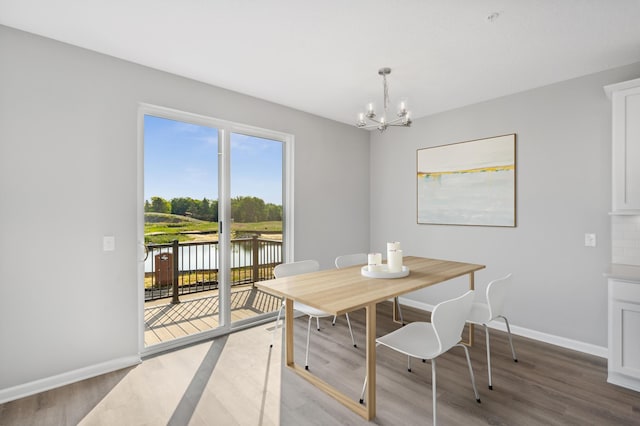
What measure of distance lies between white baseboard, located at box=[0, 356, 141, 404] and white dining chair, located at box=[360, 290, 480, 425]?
2.04 m

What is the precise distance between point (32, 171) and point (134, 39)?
124 centimetres

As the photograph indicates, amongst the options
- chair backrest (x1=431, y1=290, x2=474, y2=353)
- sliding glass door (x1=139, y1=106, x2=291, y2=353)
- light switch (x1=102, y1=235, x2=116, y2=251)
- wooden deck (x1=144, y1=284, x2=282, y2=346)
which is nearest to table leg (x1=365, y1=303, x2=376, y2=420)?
chair backrest (x1=431, y1=290, x2=474, y2=353)

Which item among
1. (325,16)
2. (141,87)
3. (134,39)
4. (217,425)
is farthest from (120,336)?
(325,16)

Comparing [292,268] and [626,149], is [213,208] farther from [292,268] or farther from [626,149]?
[626,149]

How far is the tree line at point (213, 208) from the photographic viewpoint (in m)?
3.02

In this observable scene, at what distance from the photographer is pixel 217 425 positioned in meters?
1.95

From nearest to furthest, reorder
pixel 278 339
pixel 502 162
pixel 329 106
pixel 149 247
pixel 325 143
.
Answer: pixel 149 247 < pixel 278 339 < pixel 502 162 < pixel 329 106 < pixel 325 143

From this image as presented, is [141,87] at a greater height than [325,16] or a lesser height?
lesser

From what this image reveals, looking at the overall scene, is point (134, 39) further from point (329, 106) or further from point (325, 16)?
point (329, 106)

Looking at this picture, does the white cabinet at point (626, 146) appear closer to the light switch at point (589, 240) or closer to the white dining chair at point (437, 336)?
the light switch at point (589, 240)

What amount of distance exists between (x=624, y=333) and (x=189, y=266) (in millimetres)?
3867

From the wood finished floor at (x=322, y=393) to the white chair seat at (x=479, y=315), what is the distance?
0.45 metres

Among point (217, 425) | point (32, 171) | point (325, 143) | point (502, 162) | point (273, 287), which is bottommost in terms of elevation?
point (217, 425)

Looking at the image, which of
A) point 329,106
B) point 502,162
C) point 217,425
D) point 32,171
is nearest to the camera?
point 217,425
